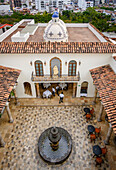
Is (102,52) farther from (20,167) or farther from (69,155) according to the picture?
(20,167)

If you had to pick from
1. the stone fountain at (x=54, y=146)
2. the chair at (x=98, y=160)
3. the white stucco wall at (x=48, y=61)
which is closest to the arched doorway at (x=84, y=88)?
the white stucco wall at (x=48, y=61)

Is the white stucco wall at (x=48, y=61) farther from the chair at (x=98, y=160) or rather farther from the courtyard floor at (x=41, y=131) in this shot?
the chair at (x=98, y=160)

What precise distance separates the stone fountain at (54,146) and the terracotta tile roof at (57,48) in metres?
8.83

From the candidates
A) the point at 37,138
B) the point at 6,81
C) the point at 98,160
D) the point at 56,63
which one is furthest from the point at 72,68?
the point at 98,160

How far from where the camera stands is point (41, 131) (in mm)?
16125

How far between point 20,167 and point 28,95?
32.3 ft

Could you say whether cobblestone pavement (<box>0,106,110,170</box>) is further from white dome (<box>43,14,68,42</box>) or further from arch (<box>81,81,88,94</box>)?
white dome (<box>43,14,68,42</box>)

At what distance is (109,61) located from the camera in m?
17.8

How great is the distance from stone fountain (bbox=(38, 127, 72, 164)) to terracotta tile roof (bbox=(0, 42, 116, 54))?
8.83 m

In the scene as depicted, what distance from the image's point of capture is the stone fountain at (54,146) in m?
13.0

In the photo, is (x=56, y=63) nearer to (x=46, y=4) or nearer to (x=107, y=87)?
(x=107, y=87)

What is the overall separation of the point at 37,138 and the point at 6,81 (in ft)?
22.8

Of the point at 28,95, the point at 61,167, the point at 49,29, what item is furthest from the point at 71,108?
the point at 49,29

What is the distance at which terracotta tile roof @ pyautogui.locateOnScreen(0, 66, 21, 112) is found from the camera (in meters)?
13.6
